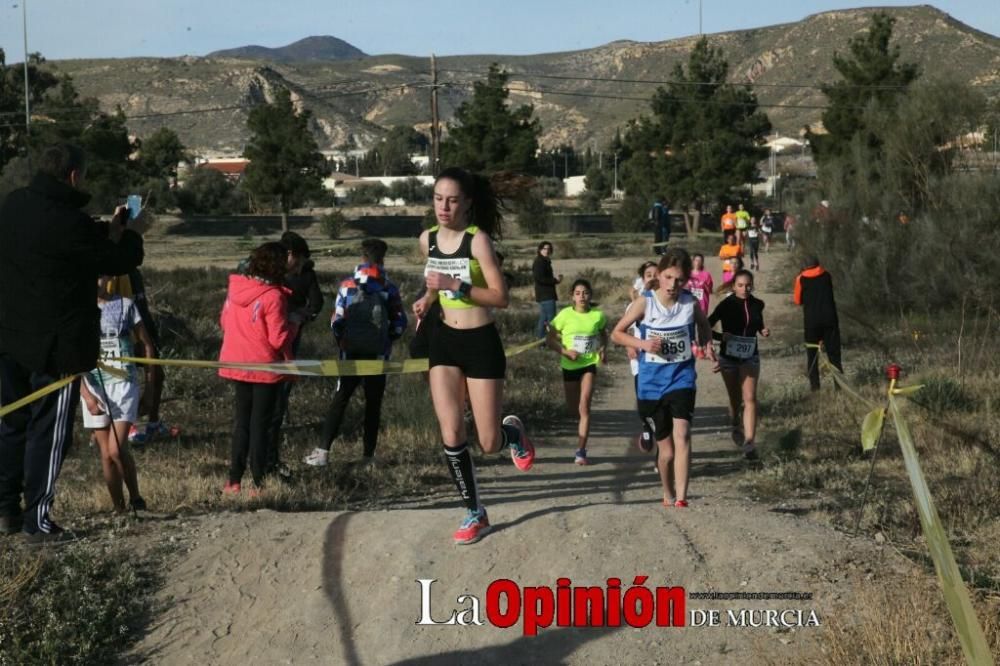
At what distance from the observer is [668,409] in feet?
27.8

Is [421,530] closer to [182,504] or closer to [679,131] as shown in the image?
[182,504]

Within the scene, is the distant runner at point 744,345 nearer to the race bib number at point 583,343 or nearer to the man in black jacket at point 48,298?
the race bib number at point 583,343

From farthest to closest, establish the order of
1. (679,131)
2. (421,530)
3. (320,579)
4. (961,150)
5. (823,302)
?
(679,131)
(961,150)
(823,302)
(421,530)
(320,579)

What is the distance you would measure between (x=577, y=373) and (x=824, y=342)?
174 inches

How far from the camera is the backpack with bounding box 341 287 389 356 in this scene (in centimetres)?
1039

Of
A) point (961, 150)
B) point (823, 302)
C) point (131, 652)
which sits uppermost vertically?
point (961, 150)

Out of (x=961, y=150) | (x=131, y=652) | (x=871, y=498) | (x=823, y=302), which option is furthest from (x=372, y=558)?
(x=961, y=150)

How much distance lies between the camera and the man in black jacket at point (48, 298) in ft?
22.7

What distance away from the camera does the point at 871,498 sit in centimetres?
923

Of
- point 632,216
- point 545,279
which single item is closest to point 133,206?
point 545,279

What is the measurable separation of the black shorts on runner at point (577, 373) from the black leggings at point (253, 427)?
3098mm

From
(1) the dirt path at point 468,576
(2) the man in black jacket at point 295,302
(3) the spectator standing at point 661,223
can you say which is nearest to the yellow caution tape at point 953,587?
(1) the dirt path at point 468,576

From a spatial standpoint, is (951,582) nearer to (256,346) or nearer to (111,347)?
(256,346)

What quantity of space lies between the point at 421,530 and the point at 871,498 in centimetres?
367
